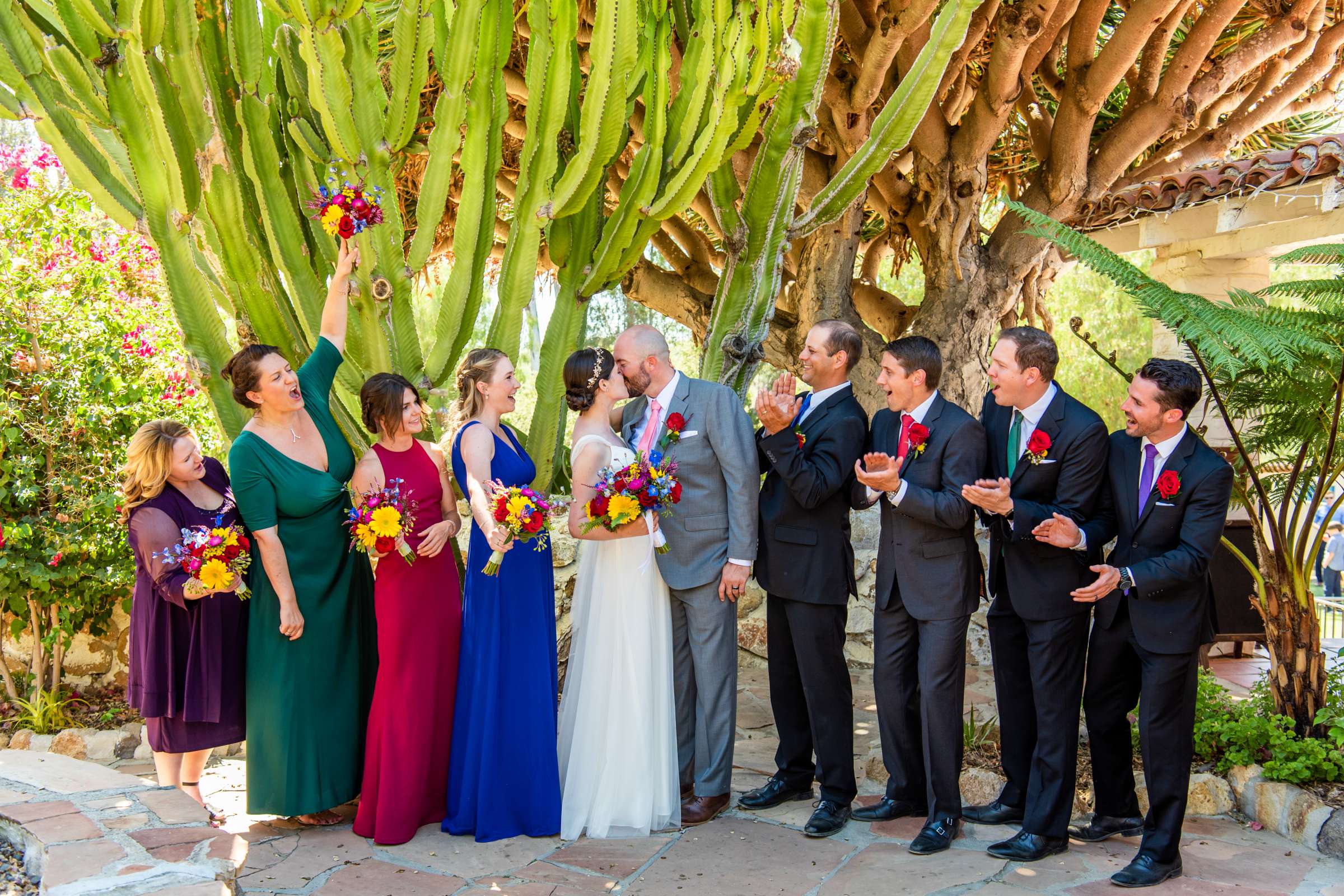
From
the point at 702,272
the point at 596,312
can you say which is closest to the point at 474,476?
the point at 702,272

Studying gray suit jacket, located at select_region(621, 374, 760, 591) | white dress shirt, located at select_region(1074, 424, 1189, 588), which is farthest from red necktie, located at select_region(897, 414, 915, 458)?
white dress shirt, located at select_region(1074, 424, 1189, 588)

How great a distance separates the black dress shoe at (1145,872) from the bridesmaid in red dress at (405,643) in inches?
101

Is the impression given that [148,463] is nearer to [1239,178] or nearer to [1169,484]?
[1169,484]

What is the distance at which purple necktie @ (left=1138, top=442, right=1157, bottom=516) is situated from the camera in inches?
151

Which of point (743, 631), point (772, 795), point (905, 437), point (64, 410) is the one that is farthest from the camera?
point (743, 631)

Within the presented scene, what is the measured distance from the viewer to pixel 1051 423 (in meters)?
3.95

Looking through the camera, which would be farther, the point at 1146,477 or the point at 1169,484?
the point at 1146,477

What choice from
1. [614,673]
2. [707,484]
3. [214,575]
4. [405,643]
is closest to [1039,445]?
[707,484]

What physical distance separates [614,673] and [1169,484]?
7.10ft

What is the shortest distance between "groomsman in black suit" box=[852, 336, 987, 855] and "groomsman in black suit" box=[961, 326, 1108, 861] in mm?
149

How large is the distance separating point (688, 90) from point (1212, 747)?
3.89m

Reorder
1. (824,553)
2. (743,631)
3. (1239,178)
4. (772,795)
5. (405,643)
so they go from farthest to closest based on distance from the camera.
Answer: (743,631), (1239,178), (772,795), (824,553), (405,643)

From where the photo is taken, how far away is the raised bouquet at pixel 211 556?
3771mm

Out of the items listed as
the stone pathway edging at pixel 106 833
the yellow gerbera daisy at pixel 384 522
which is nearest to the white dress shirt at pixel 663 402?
the yellow gerbera daisy at pixel 384 522
